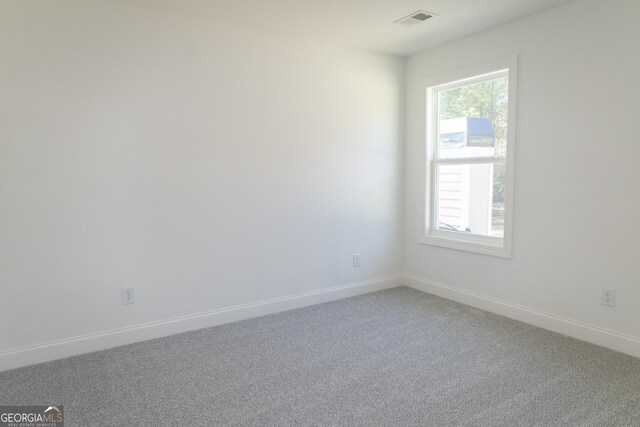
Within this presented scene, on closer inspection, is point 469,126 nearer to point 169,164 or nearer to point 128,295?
point 169,164

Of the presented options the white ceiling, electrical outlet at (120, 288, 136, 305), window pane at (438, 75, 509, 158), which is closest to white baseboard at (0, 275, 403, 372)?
electrical outlet at (120, 288, 136, 305)

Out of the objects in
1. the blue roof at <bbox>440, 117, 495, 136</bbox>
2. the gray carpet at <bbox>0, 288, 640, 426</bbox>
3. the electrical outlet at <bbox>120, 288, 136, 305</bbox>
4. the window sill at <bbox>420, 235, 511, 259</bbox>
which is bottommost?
the gray carpet at <bbox>0, 288, 640, 426</bbox>

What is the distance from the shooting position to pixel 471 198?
154 inches

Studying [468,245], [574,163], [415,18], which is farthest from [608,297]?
[415,18]

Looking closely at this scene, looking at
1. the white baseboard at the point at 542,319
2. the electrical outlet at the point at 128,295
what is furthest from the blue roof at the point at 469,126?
the electrical outlet at the point at 128,295

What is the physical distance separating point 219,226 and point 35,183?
129cm

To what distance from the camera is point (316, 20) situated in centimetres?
325

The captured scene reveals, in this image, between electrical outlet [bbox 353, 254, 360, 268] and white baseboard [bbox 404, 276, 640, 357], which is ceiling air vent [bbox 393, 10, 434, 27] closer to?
electrical outlet [bbox 353, 254, 360, 268]

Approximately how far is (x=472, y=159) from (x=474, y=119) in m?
0.38

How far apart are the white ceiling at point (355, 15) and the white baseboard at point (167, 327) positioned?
7.70ft

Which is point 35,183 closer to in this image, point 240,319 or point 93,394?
point 93,394

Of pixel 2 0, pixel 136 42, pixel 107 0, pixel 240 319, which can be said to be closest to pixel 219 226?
pixel 240 319

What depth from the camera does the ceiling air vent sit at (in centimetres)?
315

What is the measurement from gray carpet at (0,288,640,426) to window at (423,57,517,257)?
2.94ft
